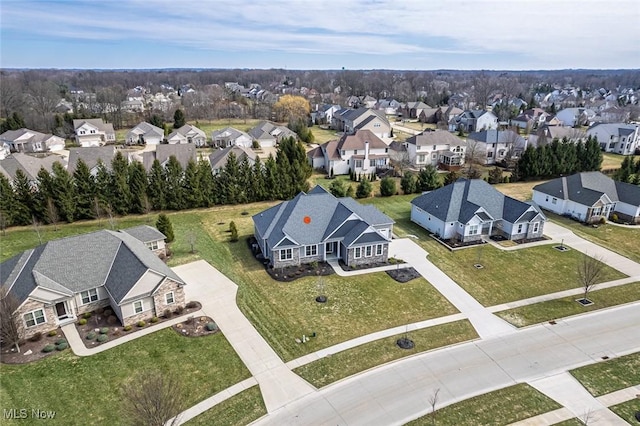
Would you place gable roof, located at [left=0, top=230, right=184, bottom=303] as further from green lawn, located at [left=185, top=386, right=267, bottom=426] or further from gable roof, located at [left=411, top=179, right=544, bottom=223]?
gable roof, located at [left=411, top=179, right=544, bottom=223]

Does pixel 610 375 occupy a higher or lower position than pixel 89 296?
lower

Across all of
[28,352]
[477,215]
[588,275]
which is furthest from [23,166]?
[588,275]

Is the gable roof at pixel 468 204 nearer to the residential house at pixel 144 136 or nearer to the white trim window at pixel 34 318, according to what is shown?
the white trim window at pixel 34 318

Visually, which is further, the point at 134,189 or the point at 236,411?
the point at 134,189

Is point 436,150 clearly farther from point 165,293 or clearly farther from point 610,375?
point 165,293

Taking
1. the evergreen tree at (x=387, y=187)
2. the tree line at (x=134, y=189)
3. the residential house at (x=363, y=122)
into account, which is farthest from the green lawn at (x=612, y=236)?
the residential house at (x=363, y=122)

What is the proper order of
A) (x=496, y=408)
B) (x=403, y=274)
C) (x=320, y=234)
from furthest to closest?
(x=320, y=234)
(x=403, y=274)
(x=496, y=408)

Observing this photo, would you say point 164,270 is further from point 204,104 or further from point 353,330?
point 204,104
